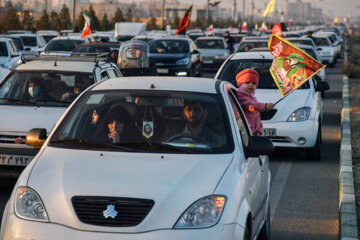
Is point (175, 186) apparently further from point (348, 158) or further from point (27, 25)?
point (27, 25)

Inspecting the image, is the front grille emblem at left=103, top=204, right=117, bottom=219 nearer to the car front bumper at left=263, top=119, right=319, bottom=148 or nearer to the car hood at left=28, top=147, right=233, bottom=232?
the car hood at left=28, top=147, right=233, bottom=232

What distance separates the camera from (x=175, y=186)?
17.1 ft

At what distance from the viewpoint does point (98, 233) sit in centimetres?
499

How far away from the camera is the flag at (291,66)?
8641 mm

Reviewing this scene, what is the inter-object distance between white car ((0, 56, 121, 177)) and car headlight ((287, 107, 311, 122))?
9.32 feet

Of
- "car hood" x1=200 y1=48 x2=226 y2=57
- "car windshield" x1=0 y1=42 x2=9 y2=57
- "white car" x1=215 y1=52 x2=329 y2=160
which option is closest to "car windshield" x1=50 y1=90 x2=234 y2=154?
"white car" x1=215 y1=52 x2=329 y2=160

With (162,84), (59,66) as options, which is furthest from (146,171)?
(59,66)

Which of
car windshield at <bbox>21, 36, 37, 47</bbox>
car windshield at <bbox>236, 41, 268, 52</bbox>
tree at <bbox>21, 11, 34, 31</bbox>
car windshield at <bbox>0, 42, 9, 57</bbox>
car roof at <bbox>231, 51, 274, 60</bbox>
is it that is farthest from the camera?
tree at <bbox>21, 11, 34, 31</bbox>

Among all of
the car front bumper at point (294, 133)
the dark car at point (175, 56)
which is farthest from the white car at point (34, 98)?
the dark car at point (175, 56)

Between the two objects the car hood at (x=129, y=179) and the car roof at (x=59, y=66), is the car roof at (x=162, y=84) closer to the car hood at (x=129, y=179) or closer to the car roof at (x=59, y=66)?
the car hood at (x=129, y=179)

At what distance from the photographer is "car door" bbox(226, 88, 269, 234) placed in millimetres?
6016

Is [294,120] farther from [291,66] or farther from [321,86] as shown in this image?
[291,66]

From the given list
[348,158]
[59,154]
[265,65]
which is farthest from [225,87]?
[265,65]

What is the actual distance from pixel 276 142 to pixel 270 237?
16.8 feet
